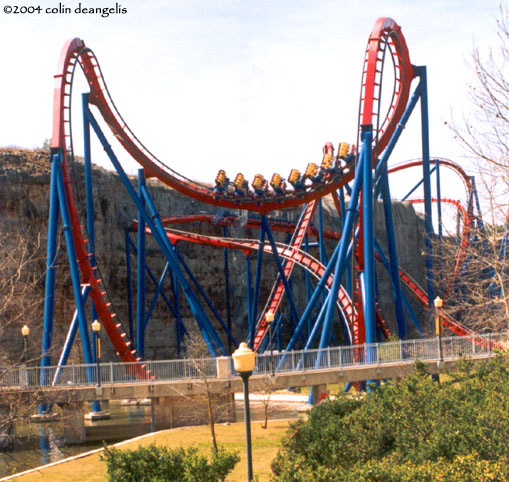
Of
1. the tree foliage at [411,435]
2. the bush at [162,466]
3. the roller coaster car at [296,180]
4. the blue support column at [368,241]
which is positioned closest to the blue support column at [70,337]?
the blue support column at [368,241]

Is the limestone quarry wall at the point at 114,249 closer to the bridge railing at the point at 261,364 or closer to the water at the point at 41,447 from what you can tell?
the water at the point at 41,447

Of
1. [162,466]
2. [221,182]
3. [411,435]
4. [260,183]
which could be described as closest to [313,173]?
[260,183]

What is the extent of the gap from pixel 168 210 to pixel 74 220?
1702 centimetres

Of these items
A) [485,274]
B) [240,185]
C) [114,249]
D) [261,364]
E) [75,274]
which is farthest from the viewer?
[114,249]

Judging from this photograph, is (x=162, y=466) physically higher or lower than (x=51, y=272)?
lower

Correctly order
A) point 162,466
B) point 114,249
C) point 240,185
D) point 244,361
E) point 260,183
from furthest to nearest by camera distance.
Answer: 1. point 114,249
2. point 260,183
3. point 240,185
4. point 162,466
5. point 244,361

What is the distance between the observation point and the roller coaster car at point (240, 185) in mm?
30781

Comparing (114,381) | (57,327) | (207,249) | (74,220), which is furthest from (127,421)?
(207,249)

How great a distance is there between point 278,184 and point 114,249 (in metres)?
10.6

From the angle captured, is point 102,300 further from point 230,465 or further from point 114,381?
point 230,465

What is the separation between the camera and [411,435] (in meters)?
11.6

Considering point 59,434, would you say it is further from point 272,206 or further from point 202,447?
point 272,206

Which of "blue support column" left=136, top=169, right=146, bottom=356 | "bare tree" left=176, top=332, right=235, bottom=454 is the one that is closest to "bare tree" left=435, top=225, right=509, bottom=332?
"bare tree" left=176, top=332, right=235, bottom=454

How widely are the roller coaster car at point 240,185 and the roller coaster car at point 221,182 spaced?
451mm
